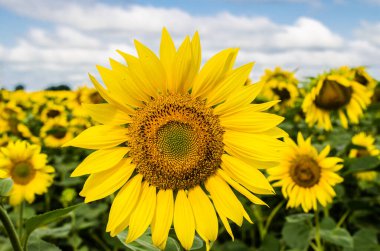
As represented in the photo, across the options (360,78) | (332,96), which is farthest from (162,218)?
(360,78)

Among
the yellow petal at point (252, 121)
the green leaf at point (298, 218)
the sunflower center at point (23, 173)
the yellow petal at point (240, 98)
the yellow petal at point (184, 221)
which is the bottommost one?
the green leaf at point (298, 218)

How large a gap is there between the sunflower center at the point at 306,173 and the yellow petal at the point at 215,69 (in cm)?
178

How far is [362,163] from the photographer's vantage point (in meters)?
3.36

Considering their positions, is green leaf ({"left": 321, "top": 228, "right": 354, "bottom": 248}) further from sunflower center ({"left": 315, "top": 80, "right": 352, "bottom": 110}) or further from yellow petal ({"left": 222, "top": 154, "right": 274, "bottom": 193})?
yellow petal ({"left": 222, "top": 154, "right": 274, "bottom": 193})

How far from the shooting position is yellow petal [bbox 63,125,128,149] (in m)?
1.61

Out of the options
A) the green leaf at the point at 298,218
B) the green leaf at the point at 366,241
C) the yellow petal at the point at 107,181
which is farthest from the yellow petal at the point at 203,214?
the green leaf at the point at 366,241

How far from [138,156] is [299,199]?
5.68ft

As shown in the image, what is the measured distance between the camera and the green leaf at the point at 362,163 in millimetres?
3301

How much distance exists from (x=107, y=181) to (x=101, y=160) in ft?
0.24

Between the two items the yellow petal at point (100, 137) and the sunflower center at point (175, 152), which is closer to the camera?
the yellow petal at point (100, 137)

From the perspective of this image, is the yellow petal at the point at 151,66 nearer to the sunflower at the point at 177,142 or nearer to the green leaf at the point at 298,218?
the sunflower at the point at 177,142

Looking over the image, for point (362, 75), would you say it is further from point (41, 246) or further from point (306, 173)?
point (41, 246)

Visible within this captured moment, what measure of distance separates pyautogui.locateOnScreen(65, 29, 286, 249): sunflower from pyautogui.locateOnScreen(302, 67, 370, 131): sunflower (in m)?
2.43

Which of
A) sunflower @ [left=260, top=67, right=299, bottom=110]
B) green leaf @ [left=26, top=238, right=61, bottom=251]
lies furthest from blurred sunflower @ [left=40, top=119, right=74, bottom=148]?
green leaf @ [left=26, top=238, right=61, bottom=251]
